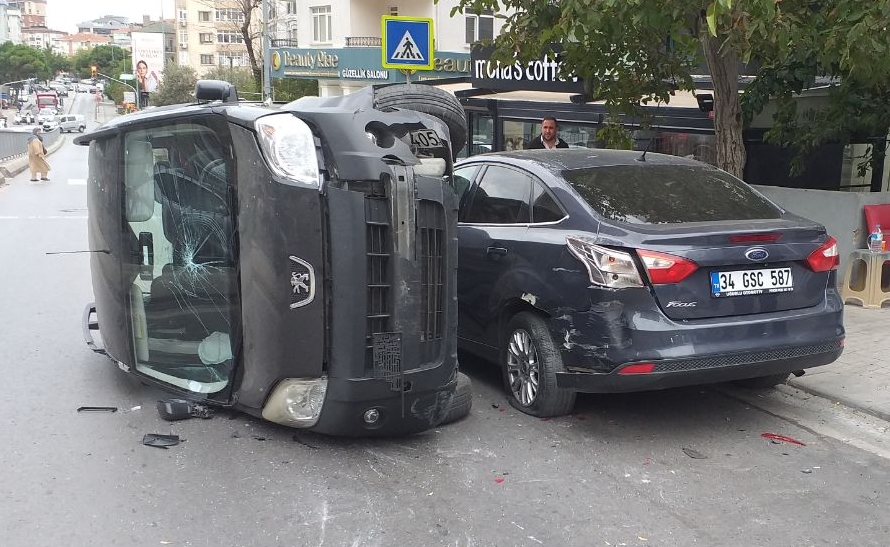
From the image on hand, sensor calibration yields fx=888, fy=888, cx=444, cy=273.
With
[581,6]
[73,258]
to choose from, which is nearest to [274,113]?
[581,6]

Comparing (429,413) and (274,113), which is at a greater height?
(274,113)

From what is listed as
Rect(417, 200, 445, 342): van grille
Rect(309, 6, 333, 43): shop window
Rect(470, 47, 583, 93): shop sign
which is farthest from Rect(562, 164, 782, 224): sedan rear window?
Rect(309, 6, 333, 43): shop window

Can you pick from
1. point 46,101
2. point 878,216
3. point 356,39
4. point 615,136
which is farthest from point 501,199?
point 46,101

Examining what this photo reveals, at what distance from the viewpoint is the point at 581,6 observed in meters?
6.96

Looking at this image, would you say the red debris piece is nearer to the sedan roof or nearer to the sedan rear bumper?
the sedan rear bumper

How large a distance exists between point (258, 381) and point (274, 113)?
1382 mm

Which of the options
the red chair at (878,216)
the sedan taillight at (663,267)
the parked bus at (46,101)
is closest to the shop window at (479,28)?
the red chair at (878,216)

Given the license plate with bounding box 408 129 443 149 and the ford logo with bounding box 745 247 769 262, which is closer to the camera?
the license plate with bounding box 408 129 443 149

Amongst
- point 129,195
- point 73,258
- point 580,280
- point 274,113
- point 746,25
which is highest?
point 746,25

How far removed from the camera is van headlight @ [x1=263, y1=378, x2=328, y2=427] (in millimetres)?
4488

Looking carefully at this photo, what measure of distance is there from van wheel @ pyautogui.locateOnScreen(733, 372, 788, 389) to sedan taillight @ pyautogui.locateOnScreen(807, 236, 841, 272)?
954mm

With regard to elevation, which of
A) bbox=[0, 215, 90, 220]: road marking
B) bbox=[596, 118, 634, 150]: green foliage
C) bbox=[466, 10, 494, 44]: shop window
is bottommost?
bbox=[0, 215, 90, 220]: road marking

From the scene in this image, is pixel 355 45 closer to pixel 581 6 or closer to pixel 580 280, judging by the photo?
pixel 581 6

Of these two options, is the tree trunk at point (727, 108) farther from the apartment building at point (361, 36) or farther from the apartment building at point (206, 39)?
the apartment building at point (206, 39)
